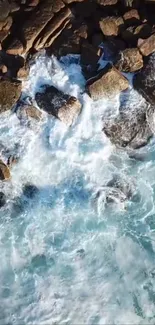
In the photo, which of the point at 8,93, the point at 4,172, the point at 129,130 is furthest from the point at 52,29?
the point at 4,172

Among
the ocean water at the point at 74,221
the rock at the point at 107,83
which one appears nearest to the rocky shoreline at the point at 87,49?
the rock at the point at 107,83

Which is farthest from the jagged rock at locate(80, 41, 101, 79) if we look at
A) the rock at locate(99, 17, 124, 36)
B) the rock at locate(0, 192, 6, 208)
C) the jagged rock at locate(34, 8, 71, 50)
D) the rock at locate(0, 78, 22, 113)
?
A: the rock at locate(0, 192, 6, 208)

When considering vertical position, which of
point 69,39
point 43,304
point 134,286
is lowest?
point 134,286

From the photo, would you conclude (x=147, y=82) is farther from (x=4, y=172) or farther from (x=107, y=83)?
(x=4, y=172)

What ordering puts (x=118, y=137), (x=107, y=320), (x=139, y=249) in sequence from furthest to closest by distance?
(x=118, y=137), (x=139, y=249), (x=107, y=320)

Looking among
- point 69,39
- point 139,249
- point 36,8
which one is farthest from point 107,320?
point 36,8

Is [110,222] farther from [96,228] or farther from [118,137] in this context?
[118,137]

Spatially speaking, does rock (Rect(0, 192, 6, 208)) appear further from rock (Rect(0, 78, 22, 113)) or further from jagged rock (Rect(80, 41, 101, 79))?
jagged rock (Rect(80, 41, 101, 79))
